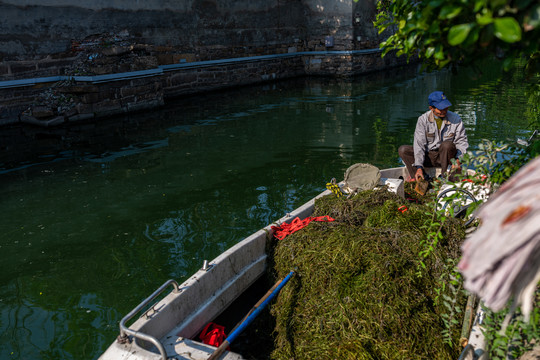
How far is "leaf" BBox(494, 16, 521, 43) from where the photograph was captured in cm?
142

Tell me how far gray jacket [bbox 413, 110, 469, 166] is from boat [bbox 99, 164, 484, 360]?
2.56 m

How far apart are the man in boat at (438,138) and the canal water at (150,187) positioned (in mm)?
2028

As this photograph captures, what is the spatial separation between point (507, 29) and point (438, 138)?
5.85 meters

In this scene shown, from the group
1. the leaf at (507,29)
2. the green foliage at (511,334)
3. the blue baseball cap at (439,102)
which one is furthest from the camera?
the blue baseball cap at (439,102)

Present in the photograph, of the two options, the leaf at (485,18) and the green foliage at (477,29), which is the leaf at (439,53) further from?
the leaf at (485,18)

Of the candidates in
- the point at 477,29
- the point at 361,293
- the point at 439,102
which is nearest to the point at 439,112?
the point at 439,102

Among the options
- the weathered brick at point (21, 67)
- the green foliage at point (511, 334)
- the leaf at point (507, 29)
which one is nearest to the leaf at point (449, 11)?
the leaf at point (507, 29)

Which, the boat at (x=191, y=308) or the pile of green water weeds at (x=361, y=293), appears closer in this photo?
the boat at (x=191, y=308)

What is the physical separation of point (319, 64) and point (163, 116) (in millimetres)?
12871

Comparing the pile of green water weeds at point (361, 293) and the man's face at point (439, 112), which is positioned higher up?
the man's face at point (439, 112)

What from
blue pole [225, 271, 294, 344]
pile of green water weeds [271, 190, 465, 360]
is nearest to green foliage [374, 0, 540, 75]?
pile of green water weeds [271, 190, 465, 360]

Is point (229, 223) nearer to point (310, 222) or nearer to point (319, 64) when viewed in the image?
point (310, 222)

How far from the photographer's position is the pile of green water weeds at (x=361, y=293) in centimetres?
373

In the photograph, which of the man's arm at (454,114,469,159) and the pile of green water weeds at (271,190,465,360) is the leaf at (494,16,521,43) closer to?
the pile of green water weeds at (271,190,465,360)
